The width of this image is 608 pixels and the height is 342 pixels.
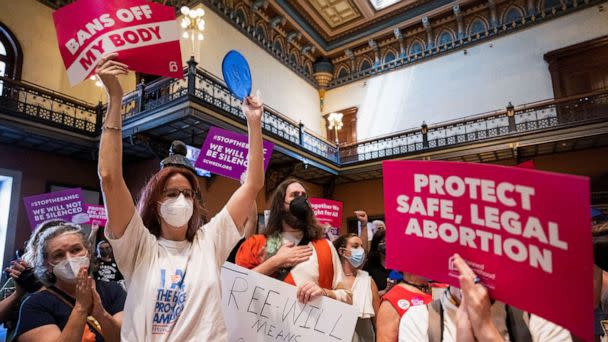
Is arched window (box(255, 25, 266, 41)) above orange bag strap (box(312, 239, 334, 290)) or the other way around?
above

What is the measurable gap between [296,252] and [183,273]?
2.44 feet

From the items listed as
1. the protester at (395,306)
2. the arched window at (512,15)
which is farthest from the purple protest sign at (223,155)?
the arched window at (512,15)

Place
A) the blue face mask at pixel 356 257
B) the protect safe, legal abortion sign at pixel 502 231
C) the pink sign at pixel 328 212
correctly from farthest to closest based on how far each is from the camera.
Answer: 1. the pink sign at pixel 328 212
2. the blue face mask at pixel 356 257
3. the protect safe, legal abortion sign at pixel 502 231

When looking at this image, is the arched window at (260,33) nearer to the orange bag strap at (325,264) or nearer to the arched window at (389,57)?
the arched window at (389,57)

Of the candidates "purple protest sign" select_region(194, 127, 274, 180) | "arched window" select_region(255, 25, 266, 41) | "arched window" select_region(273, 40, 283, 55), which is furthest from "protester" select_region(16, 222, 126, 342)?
"arched window" select_region(273, 40, 283, 55)

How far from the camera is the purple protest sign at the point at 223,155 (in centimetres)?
434

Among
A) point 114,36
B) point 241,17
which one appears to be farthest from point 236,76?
point 241,17

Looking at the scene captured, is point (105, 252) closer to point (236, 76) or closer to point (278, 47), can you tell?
point (236, 76)

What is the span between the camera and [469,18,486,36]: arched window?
12842 millimetres

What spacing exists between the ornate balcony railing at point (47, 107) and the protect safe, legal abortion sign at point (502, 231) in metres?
9.40

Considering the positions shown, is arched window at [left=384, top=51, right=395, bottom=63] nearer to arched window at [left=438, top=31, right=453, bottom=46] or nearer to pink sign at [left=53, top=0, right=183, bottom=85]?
arched window at [left=438, top=31, right=453, bottom=46]

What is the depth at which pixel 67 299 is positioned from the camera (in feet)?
5.73

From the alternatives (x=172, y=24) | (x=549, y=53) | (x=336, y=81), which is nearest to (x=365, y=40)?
(x=336, y=81)

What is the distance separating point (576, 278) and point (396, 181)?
1.71 feet
